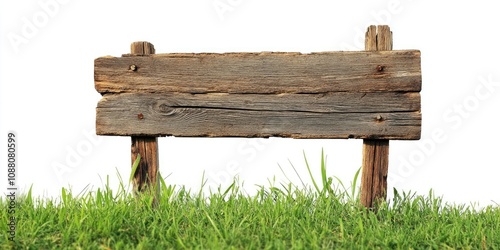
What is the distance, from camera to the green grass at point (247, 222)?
18.0 feet

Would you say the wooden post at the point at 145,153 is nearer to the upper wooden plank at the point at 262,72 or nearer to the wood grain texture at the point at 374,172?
the upper wooden plank at the point at 262,72

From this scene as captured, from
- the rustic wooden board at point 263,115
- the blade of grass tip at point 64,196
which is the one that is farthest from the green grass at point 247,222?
the rustic wooden board at point 263,115

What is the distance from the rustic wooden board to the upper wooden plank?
0.08 m

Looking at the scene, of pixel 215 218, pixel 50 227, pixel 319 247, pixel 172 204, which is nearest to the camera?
pixel 319 247

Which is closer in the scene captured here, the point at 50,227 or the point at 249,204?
the point at 50,227

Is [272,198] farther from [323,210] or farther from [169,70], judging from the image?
[169,70]

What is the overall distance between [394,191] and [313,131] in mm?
1034

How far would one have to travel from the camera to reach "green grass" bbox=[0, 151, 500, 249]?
18.0 feet

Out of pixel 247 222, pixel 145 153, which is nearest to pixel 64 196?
pixel 145 153

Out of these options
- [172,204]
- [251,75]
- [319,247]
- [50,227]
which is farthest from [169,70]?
[319,247]

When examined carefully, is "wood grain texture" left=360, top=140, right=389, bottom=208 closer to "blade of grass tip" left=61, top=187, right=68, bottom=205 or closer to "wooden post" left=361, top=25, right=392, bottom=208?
"wooden post" left=361, top=25, right=392, bottom=208

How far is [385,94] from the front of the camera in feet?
21.5

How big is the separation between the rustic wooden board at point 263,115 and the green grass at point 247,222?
548 mm

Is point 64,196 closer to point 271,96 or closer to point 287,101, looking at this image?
point 271,96
